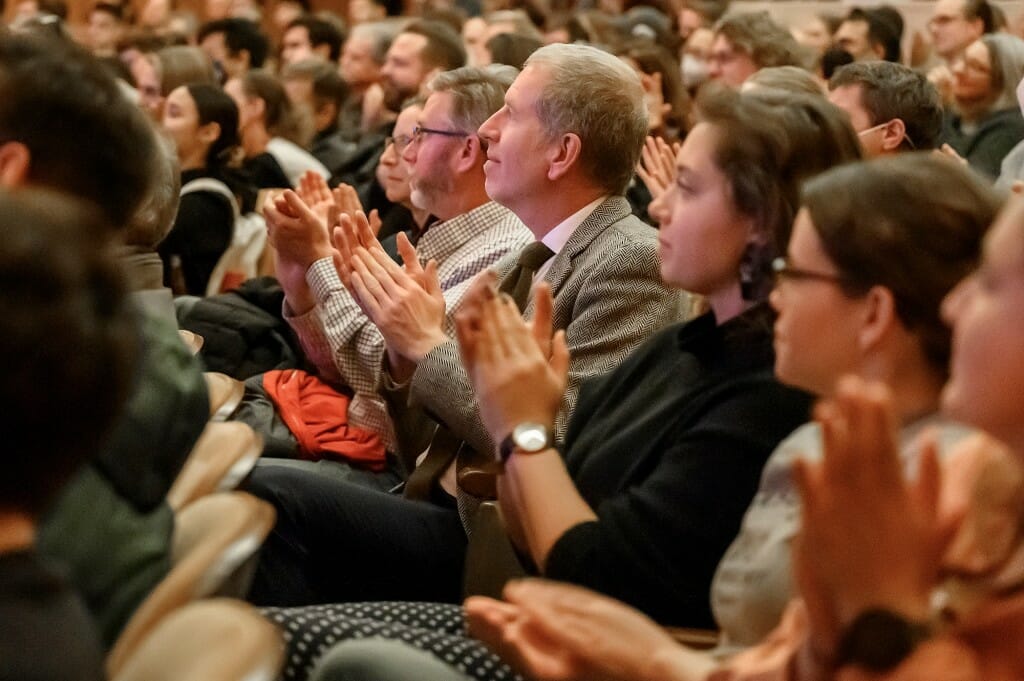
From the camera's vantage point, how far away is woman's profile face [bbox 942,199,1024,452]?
123 cm

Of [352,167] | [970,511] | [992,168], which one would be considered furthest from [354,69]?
[970,511]

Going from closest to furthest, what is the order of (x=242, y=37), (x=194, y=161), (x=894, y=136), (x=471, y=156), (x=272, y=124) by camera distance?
(x=471, y=156) → (x=894, y=136) → (x=194, y=161) → (x=272, y=124) → (x=242, y=37)

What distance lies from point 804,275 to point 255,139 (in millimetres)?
4160

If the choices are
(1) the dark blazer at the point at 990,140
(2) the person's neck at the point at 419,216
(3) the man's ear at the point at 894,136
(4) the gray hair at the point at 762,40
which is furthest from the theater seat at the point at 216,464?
(4) the gray hair at the point at 762,40

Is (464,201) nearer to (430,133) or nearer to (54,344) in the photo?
(430,133)

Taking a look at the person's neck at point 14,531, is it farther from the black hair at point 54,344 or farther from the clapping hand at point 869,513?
the clapping hand at point 869,513

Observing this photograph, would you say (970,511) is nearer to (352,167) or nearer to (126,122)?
(126,122)

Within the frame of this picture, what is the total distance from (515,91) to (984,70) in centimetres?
283

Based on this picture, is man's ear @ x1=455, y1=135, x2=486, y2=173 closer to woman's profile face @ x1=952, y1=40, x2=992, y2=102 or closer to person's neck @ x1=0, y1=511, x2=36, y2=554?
person's neck @ x1=0, y1=511, x2=36, y2=554

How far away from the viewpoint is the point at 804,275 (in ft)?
5.36

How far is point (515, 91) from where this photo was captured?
2834 millimetres

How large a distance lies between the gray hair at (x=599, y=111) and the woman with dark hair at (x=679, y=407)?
2.28 feet

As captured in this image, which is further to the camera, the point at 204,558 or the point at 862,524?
the point at 204,558

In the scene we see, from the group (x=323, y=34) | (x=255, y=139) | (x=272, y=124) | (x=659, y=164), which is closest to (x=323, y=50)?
(x=323, y=34)
